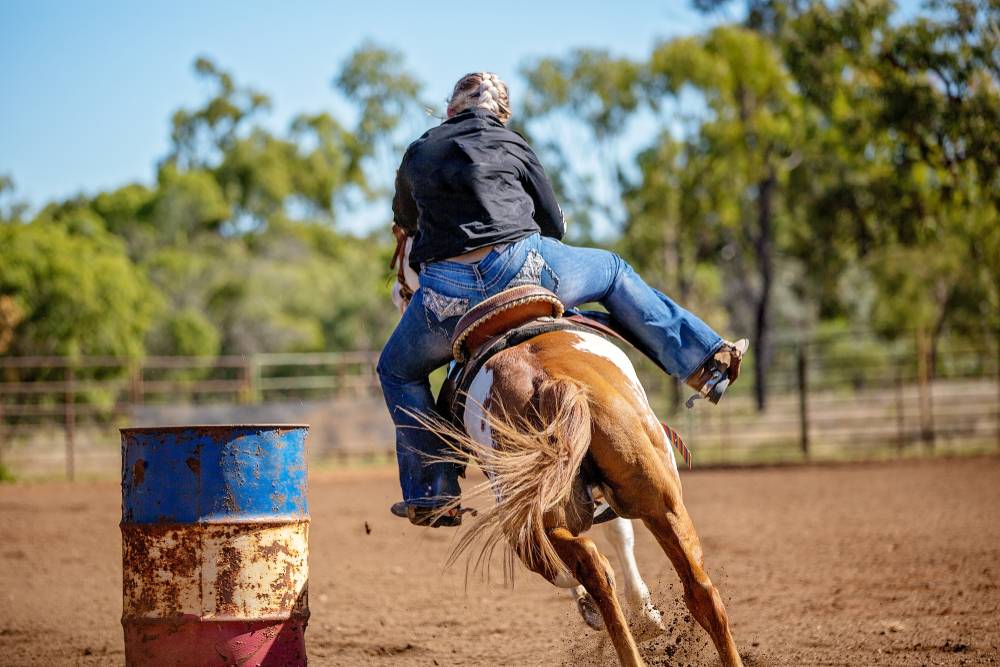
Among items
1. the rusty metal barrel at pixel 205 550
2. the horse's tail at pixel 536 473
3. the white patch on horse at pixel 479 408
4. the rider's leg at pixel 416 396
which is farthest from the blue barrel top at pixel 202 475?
the horse's tail at pixel 536 473

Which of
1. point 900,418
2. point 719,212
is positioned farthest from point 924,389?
point 719,212

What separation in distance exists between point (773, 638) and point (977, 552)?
3.22 meters

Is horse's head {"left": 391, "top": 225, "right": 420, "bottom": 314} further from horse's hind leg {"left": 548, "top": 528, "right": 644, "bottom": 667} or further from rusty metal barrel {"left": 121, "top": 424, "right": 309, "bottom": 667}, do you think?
horse's hind leg {"left": 548, "top": 528, "right": 644, "bottom": 667}

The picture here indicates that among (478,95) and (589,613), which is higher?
(478,95)

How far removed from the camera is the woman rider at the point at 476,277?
3805 mm

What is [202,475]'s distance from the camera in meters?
3.63

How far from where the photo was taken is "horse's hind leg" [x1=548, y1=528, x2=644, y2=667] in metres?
3.09

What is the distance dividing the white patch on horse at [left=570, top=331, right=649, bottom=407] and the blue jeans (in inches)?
10.1

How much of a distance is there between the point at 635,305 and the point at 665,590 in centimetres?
278

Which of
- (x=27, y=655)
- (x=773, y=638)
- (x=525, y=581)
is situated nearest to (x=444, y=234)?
(x=773, y=638)

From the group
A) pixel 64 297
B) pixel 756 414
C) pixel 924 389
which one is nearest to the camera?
pixel 924 389

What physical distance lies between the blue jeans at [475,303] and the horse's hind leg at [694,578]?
0.81m

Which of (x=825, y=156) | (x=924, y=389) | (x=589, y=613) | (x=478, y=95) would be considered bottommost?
(x=589, y=613)

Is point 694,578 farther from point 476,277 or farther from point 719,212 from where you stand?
point 719,212
